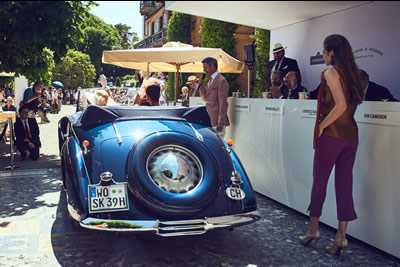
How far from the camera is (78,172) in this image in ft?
12.4

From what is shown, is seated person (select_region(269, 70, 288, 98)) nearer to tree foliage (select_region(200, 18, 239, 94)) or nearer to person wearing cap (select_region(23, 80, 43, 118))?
person wearing cap (select_region(23, 80, 43, 118))

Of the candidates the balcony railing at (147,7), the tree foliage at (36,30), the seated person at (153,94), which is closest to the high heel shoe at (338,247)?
the seated person at (153,94)

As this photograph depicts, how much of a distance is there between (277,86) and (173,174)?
13.2 feet

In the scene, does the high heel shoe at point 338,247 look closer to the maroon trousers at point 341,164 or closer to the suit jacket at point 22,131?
the maroon trousers at point 341,164

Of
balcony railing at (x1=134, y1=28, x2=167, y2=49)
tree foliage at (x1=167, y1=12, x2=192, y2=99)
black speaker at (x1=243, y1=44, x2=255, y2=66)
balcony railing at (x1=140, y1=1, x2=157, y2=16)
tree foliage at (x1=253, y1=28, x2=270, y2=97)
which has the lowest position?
black speaker at (x1=243, y1=44, x2=255, y2=66)

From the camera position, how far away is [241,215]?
3.72m

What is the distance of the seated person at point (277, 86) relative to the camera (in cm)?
708

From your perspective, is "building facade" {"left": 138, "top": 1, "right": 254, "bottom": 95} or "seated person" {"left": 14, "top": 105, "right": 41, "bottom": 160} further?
"building facade" {"left": 138, "top": 1, "right": 254, "bottom": 95}

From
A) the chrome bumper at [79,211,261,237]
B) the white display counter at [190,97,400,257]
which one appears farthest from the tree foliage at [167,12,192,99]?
the chrome bumper at [79,211,261,237]

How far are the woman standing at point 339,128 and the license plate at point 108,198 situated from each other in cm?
186

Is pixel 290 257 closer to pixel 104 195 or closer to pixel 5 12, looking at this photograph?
pixel 104 195

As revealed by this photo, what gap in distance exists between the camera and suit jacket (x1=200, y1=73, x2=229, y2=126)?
671 centimetres

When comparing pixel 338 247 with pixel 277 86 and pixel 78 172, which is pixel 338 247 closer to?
pixel 78 172

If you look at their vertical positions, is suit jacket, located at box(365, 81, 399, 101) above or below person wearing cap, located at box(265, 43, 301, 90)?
below
